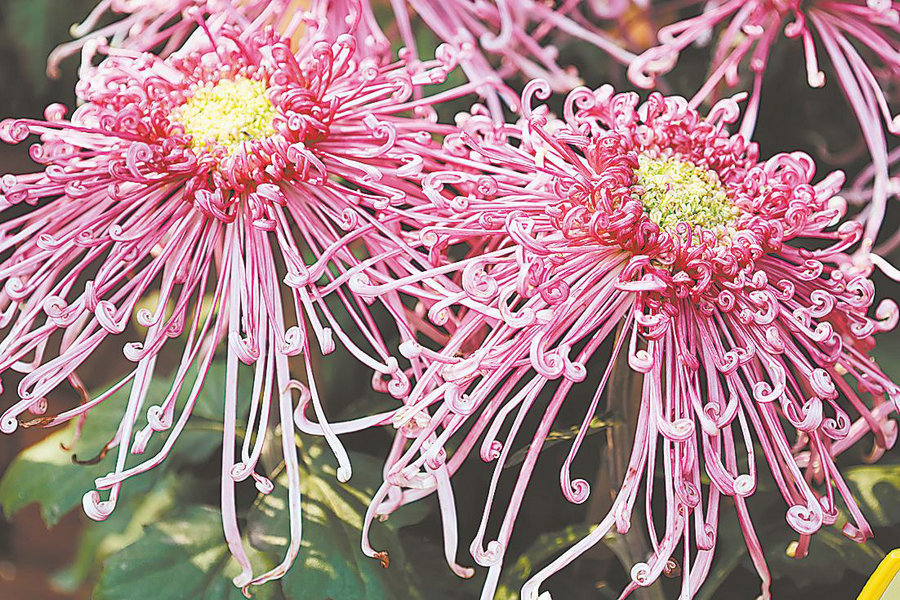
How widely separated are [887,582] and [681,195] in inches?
5.0

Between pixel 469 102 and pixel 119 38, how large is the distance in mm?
170

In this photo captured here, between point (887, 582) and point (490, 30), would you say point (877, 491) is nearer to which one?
point (887, 582)

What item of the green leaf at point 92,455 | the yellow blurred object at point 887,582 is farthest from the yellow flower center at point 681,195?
the green leaf at point 92,455

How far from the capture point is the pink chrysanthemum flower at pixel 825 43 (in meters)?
0.38

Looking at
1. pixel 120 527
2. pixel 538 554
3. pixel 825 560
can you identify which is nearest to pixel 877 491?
pixel 825 560

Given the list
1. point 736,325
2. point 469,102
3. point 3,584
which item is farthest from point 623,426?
point 3,584

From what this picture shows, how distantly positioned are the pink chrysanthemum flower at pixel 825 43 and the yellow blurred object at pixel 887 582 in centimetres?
17

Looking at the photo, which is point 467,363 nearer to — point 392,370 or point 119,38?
point 392,370

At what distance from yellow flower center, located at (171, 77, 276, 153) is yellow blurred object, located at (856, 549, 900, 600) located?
0.75ft

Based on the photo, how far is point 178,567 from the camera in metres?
0.34

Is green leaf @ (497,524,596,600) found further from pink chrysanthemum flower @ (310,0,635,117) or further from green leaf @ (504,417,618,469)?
pink chrysanthemum flower @ (310,0,635,117)

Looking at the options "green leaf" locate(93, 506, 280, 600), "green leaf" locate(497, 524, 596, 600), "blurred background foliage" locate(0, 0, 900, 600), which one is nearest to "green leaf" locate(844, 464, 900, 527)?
"blurred background foliage" locate(0, 0, 900, 600)

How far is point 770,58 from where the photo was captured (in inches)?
19.6

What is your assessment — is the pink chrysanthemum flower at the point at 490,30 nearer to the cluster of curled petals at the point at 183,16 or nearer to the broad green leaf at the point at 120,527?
the cluster of curled petals at the point at 183,16
